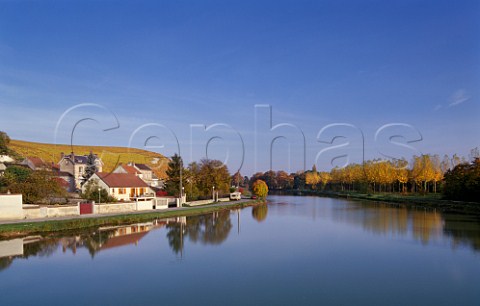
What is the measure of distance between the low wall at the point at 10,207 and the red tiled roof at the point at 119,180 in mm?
16149

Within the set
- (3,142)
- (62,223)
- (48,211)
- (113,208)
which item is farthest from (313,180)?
(62,223)

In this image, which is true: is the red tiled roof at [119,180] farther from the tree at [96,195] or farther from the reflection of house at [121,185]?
the tree at [96,195]

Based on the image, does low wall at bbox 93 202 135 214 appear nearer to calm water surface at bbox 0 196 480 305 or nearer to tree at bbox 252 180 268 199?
calm water surface at bbox 0 196 480 305

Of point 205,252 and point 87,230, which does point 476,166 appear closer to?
point 205,252

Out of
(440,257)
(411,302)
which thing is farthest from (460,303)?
(440,257)

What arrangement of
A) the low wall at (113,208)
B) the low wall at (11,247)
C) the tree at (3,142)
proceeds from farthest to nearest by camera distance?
the tree at (3,142), the low wall at (113,208), the low wall at (11,247)

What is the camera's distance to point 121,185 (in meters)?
42.2

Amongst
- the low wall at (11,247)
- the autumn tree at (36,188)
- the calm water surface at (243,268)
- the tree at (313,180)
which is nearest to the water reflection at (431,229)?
the calm water surface at (243,268)

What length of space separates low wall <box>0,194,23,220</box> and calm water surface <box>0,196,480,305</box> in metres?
5.27

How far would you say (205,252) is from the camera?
18438 mm

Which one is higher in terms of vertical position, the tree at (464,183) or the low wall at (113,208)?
the tree at (464,183)

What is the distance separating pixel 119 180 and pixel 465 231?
34842mm

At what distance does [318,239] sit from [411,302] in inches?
455

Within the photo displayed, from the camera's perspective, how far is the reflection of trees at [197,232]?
2147 cm
